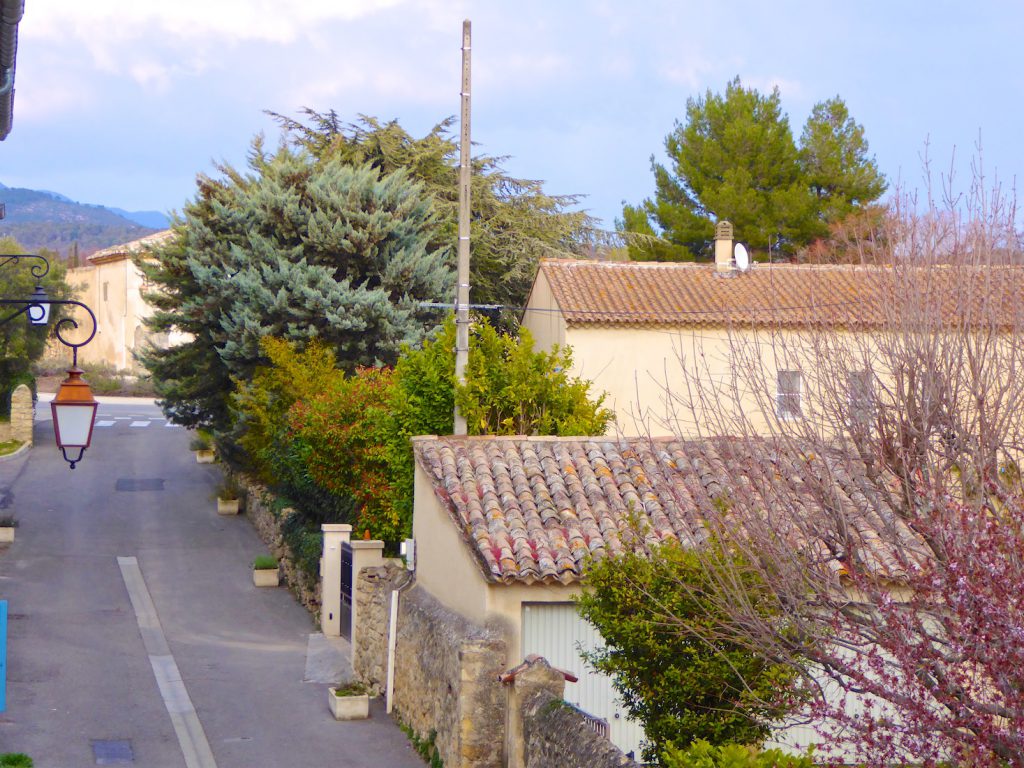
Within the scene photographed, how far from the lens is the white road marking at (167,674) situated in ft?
49.4

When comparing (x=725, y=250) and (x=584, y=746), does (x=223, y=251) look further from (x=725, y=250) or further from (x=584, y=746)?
(x=584, y=746)

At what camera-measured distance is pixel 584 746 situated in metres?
9.95

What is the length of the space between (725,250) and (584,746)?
2037 cm

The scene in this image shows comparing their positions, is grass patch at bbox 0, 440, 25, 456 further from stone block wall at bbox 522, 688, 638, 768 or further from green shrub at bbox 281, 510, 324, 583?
stone block wall at bbox 522, 688, 638, 768

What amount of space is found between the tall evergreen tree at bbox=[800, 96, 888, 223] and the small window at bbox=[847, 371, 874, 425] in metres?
32.6

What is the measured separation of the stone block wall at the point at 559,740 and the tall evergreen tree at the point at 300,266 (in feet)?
52.2

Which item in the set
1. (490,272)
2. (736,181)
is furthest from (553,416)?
(736,181)

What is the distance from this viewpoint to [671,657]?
10.0 meters

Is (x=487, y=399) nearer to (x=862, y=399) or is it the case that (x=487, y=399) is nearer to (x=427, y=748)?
(x=427, y=748)

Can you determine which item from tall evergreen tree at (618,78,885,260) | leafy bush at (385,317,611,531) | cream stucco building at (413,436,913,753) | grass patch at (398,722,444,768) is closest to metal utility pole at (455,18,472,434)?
leafy bush at (385,317,611,531)

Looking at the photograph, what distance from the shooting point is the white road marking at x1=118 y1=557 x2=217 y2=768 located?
1506 centimetres

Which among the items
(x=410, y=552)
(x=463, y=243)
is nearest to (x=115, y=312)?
(x=463, y=243)

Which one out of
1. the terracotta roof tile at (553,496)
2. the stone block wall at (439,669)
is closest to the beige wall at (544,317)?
the stone block wall at (439,669)

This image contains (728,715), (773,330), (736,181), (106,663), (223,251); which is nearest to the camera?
(773,330)
